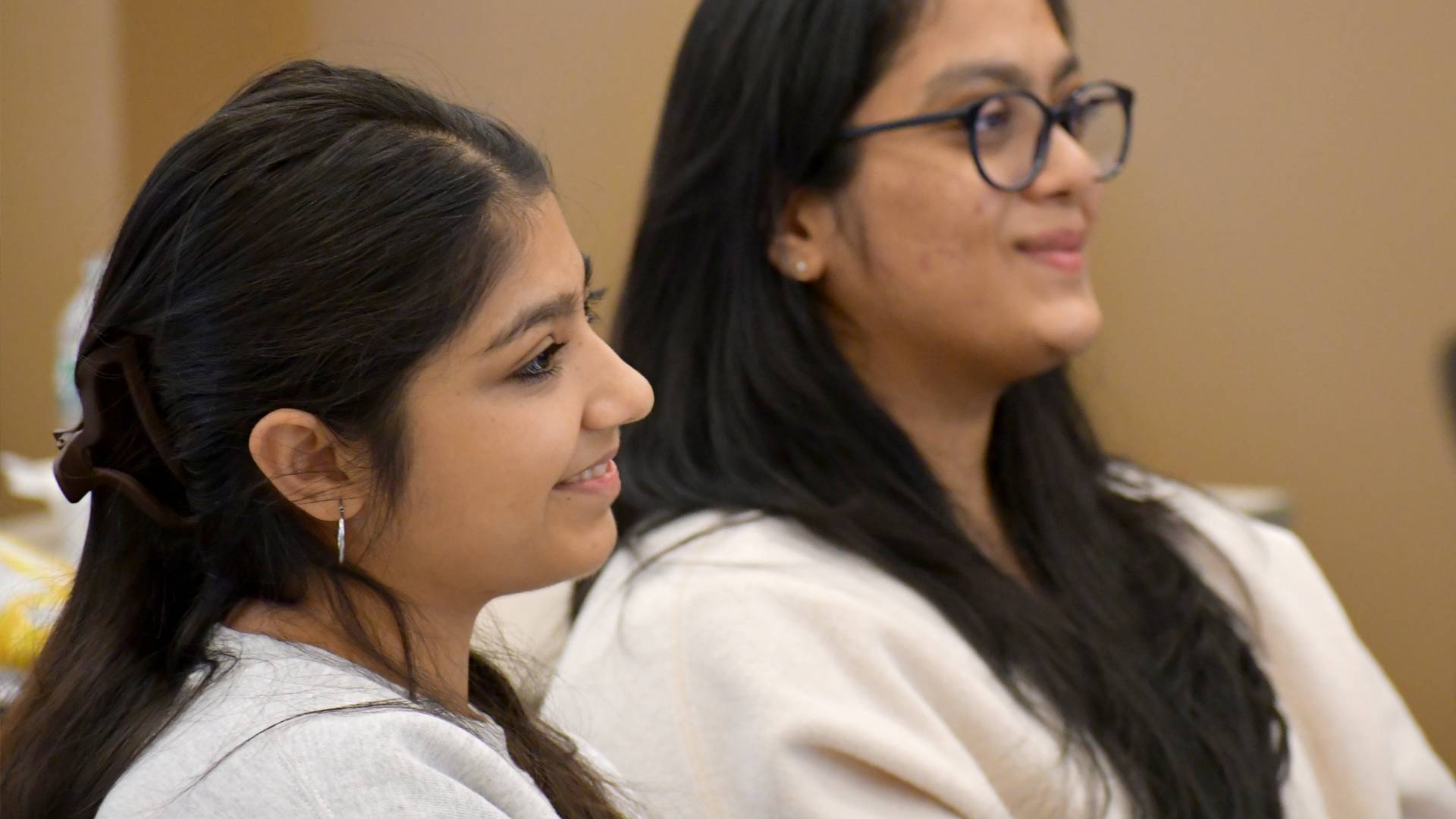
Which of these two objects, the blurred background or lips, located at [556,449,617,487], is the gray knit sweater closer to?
lips, located at [556,449,617,487]

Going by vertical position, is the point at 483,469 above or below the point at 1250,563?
above

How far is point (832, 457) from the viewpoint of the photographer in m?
1.47

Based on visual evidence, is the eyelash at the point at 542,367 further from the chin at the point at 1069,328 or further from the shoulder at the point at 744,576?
the chin at the point at 1069,328

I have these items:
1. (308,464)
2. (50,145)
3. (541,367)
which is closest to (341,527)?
(308,464)

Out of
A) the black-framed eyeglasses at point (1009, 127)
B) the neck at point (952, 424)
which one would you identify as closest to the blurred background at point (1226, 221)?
the neck at point (952, 424)

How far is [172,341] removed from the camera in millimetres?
846

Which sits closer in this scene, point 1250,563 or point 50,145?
point 1250,563

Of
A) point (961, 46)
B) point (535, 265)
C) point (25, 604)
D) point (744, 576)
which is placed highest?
point (961, 46)

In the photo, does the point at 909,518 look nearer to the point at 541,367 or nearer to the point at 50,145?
the point at 541,367

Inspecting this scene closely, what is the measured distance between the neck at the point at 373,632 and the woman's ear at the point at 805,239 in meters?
0.68

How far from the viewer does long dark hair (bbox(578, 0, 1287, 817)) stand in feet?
4.50

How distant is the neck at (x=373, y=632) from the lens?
0.87 meters

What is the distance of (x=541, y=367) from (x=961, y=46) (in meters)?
0.74

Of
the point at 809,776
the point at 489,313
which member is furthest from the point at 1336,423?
the point at 489,313
